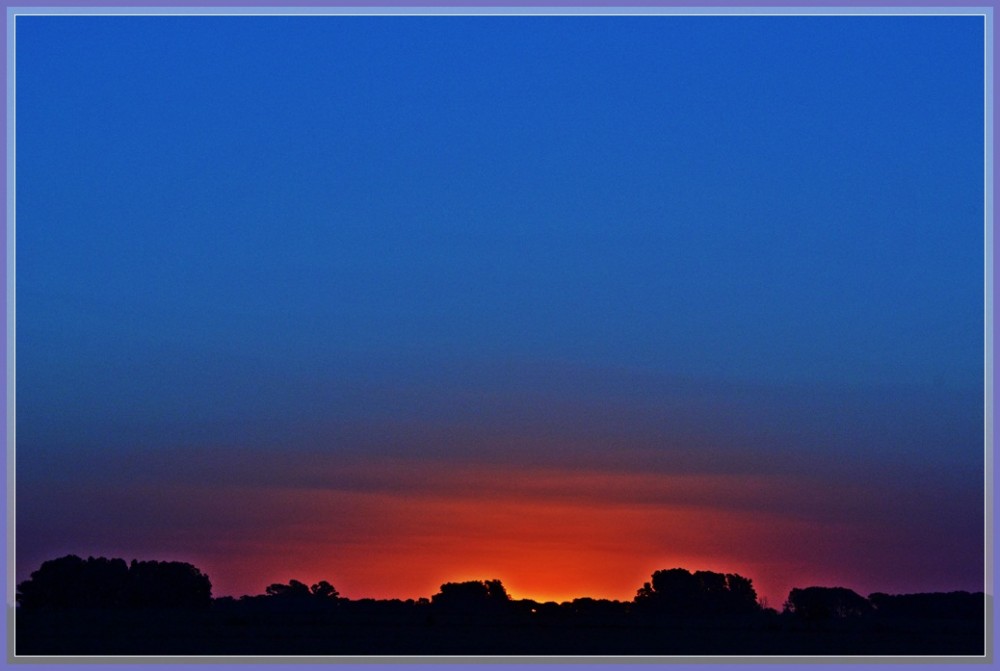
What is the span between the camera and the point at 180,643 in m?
21.2

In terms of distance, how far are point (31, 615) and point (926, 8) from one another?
16635 mm

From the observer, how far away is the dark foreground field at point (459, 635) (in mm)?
20938

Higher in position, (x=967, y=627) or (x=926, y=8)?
(x=926, y=8)

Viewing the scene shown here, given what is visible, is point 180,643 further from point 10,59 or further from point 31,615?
point 10,59

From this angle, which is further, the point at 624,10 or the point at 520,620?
the point at 520,620

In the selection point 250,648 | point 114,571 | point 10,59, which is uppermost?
point 10,59

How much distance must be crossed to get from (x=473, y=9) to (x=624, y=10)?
190 centimetres

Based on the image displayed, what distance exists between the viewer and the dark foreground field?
824 inches

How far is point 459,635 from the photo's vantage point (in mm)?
22375

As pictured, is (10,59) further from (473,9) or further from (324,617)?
(324,617)

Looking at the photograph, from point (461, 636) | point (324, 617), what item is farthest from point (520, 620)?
point (324, 617)

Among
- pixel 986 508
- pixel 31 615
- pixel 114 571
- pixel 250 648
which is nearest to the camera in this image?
pixel 986 508

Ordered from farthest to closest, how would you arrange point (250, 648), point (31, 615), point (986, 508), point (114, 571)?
point (114, 571)
point (31, 615)
point (250, 648)
point (986, 508)

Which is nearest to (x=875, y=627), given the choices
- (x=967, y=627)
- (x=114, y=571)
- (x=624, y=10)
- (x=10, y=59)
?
(x=967, y=627)
